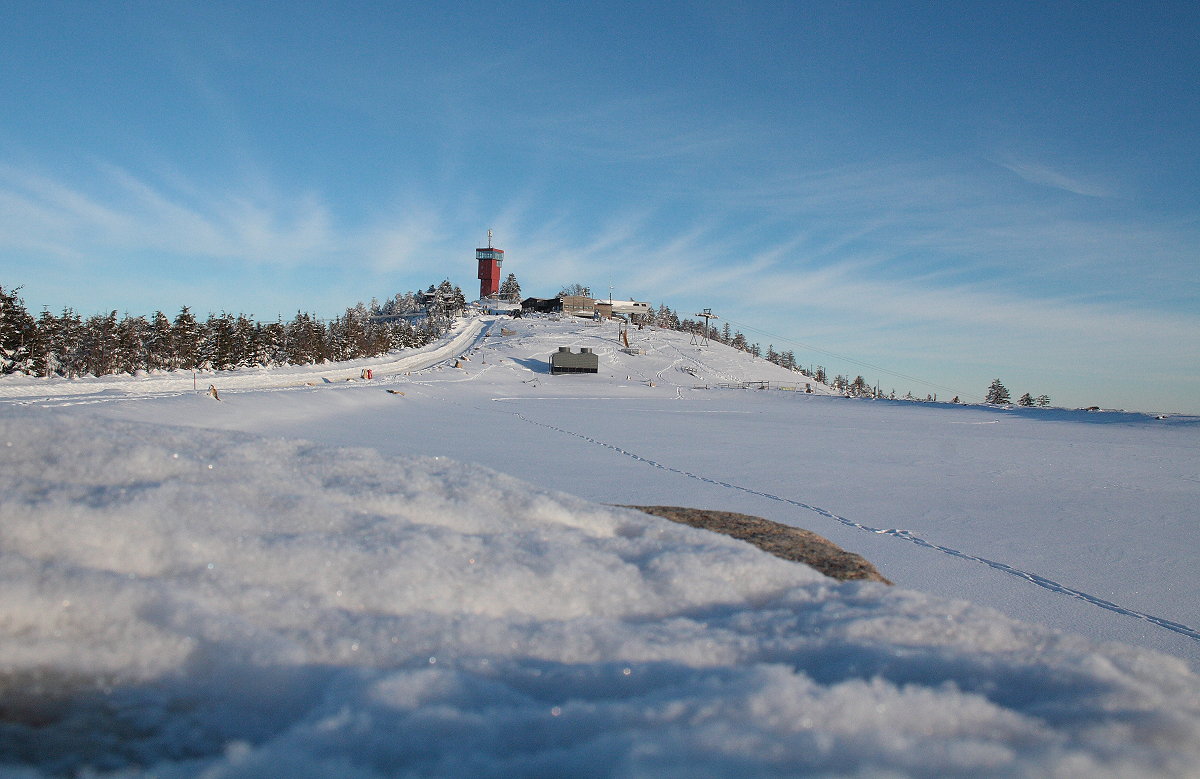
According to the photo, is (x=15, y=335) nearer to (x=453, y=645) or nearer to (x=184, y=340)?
(x=184, y=340)

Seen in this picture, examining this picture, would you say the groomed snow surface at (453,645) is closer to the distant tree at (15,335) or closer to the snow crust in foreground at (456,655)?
the snow crust in foreground at (456,655)

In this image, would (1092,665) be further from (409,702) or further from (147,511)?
(147,511)

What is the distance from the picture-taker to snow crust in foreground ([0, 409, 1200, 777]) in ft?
4.39

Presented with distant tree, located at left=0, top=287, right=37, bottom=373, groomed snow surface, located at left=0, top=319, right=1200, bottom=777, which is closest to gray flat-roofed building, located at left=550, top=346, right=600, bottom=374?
distant tree, located at left=0, top=287, right=37, bottom=373

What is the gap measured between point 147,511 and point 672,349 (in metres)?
70.2

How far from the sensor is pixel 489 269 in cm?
12750

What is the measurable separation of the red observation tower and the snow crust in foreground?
128474 mm

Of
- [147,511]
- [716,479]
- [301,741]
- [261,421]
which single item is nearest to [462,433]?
[261,421]

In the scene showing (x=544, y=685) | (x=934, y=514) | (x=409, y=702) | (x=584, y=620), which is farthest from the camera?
(x=934, y=514)

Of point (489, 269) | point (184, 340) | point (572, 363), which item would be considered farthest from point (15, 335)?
point (489, 269)

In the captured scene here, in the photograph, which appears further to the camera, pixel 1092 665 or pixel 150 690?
pixel 1092 665

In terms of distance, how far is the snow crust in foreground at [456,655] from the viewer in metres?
1.34

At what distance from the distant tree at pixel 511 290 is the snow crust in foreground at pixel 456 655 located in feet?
411

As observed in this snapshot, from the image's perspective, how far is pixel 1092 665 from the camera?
1732mm
